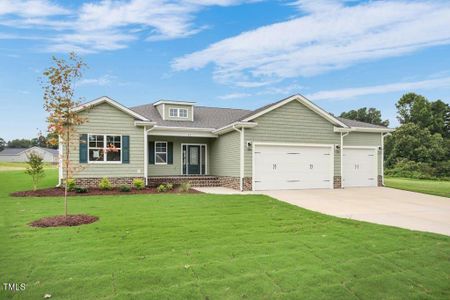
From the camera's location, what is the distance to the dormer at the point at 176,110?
20672 millimetres

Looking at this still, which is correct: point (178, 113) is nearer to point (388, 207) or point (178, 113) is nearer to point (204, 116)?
point (204, 116)

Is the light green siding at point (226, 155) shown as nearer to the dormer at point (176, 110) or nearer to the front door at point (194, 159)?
the front door at point (194, 159)

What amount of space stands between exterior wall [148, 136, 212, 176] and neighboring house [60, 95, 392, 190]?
60 millimetres

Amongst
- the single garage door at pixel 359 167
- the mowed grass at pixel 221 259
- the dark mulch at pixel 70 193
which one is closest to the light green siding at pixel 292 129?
the single garage door at pixel 359 167

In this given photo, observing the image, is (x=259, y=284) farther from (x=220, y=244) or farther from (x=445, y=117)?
(x=445, y=117)

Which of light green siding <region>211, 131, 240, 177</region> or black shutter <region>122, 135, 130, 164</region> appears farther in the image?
light green siding <region>211, 131, 240, 177</region>

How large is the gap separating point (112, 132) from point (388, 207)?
12.7 m

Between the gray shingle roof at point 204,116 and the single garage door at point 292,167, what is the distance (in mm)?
3951

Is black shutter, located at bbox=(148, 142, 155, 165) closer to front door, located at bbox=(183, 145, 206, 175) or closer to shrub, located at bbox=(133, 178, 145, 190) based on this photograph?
front door, located at bbox=(183, 145, 206, 175)

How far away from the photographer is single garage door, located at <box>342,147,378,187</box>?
18.8 m

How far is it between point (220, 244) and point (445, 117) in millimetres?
47350

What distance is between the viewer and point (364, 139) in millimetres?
19312

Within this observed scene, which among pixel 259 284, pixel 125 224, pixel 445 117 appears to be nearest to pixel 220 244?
Answer: pixel 259 284

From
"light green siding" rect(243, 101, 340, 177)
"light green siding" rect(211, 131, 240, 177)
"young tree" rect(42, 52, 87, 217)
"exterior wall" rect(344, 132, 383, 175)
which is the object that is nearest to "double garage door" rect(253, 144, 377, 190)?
"light green siding" rect(243, 101, 340, 177)
